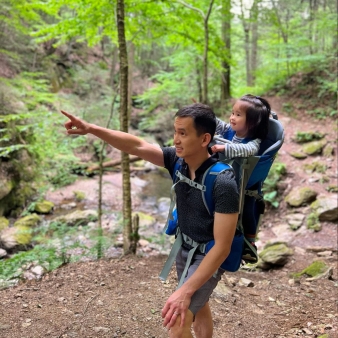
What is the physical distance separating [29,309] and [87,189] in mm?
9465

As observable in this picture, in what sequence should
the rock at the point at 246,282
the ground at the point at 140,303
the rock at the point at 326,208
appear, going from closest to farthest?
the ground at the point at 140,303, the rock at the point at 246,282, the rock at the point at 326,208

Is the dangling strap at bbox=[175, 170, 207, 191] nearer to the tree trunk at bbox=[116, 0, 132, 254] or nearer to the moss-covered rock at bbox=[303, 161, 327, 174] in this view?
the tree trunk at bbox=[116, 0, 132, 254]

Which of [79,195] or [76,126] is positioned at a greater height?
[76,126]

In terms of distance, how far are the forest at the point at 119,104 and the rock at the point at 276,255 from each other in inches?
12.5

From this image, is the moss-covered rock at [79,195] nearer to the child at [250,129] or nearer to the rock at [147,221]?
the rock at [147,221]

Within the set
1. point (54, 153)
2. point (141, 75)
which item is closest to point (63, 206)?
point (54, 153)

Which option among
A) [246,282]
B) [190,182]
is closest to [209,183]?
[190,182]

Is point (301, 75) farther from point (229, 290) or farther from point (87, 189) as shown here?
point (229, 290)

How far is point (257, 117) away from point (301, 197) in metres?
6.68

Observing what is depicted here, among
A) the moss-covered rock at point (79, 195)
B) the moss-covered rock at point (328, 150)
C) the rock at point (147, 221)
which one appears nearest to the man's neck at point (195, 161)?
the rock at point (147, 221)

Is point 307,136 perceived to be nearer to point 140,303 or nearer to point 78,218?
point 78,218

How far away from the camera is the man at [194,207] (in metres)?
1.75

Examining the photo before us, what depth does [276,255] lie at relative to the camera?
5.88 metres

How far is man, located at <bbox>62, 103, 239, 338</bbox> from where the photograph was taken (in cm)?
175
